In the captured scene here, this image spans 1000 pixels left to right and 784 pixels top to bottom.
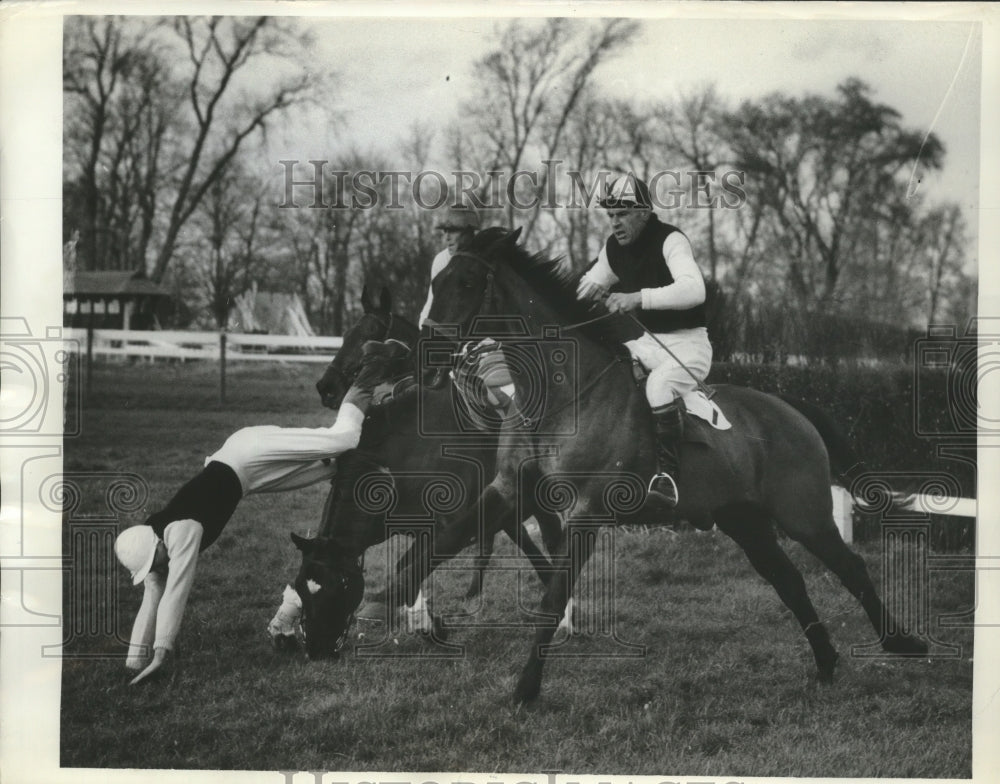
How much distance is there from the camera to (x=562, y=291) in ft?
12.4

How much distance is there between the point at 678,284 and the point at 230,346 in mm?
1958

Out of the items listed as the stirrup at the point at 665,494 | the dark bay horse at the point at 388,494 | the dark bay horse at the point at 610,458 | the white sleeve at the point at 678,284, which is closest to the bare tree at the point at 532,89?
the dark bay horse at the point at 610,458

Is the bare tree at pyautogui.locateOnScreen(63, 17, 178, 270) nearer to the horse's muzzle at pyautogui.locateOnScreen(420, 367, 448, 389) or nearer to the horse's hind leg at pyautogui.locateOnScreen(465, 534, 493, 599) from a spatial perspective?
the horse's muzzle at pyautogui.locateOnScreen(420, 367, 448, 389)

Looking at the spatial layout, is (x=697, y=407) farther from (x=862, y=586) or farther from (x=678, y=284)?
(x=862, y=586)

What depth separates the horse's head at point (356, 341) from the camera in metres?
3.97

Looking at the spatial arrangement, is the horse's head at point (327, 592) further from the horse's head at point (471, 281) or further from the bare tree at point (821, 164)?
the bare tree at point (821, 164)

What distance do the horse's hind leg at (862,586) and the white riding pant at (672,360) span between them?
0.87 metres

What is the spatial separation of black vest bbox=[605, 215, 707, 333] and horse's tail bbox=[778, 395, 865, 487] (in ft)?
2.18

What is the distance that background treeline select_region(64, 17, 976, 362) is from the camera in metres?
3.89

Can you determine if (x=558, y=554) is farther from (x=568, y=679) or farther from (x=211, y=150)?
(x=211, y=150)

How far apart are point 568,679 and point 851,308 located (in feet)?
6.55

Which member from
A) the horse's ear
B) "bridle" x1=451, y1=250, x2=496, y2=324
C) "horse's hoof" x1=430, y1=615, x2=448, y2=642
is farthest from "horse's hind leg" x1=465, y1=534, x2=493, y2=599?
"bridle" x1=451, y1=250, x2=496, y2=324

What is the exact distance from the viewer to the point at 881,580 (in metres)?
3.93

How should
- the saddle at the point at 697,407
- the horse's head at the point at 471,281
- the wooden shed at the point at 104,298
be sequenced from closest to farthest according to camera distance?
the horse's head at the point at 471,281 → the saddle at the point at 697,407 → the wooden shed at the point at 104,298
